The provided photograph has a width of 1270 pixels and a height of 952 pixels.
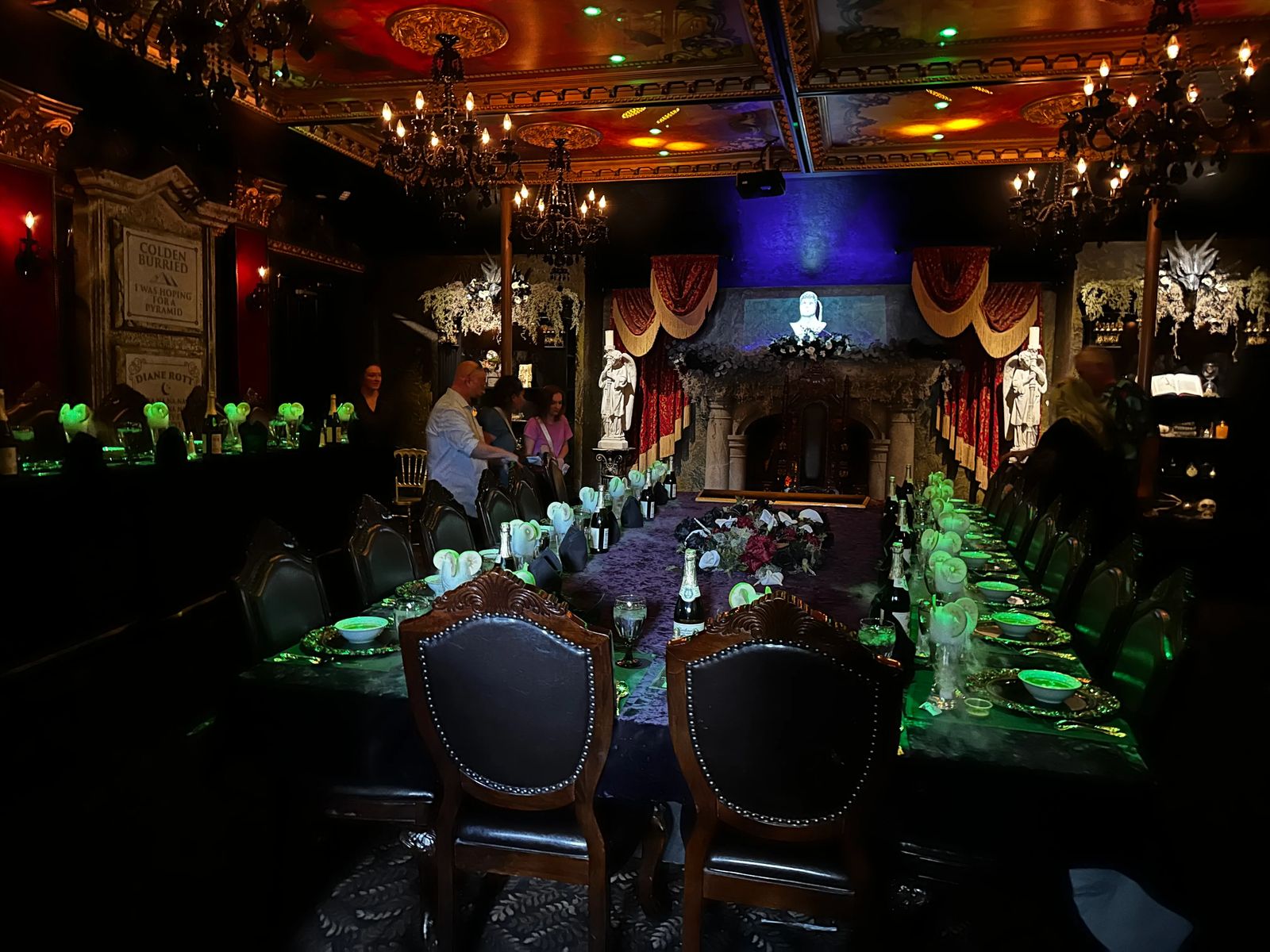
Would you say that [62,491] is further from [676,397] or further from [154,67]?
[676,397]

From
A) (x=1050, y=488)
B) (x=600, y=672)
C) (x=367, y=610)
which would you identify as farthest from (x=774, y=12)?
(x=600, y=672)

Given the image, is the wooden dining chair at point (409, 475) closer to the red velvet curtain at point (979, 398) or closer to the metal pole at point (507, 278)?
the metal pole at point (507, 278)

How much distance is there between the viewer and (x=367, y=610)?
2535mm

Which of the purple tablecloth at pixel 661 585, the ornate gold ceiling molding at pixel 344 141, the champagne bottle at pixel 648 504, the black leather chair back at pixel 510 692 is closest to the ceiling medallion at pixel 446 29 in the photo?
the ornate gold ceiling molding at pixel 344 141

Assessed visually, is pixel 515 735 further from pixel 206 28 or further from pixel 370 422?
pixel 370 422

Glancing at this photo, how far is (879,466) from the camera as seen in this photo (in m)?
9.77

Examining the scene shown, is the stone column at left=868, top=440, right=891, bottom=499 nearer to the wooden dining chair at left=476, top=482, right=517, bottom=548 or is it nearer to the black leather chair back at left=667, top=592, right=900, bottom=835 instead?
the wooden dining chair at left=476, top=482, right=517, bottom=548

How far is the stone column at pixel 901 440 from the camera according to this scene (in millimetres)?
9594

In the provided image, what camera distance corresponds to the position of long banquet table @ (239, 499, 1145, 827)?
1614mm

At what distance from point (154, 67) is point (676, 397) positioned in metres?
6.29

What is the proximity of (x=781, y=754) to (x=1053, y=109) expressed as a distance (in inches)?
252

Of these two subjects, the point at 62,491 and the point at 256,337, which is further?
the point at 256,337

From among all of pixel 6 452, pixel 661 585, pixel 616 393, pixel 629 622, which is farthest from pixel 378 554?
pixel 616 393

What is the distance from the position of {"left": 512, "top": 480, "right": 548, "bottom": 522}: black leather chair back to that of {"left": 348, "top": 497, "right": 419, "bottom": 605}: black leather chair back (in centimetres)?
142
